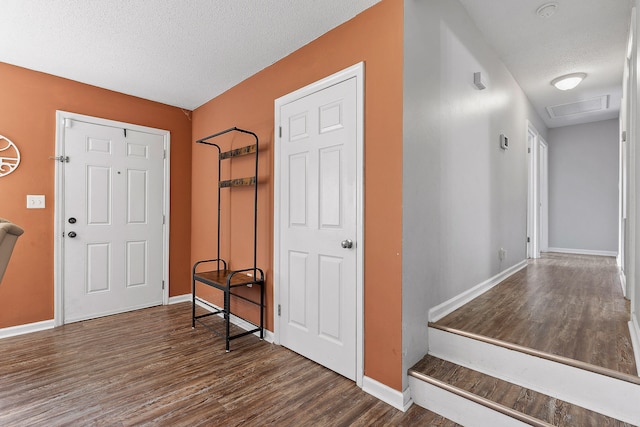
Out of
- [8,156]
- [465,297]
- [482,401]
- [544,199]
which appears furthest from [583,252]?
[8,156]

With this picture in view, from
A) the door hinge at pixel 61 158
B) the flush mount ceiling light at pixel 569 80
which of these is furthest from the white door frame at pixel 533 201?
the door hinge at pixel 61 158

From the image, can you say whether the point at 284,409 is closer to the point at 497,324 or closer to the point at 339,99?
the point at 497,324

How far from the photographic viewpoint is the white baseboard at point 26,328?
292cm

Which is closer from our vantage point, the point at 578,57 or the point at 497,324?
the point at 497,324

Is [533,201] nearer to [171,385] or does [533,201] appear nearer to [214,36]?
[214,36]

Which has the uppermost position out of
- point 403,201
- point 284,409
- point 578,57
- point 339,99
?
point 578,57

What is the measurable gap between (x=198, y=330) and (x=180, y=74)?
2589 millimetres

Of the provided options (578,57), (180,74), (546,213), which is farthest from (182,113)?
(546,213)

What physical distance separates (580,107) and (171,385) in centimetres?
630

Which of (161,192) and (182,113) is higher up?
(182,113)

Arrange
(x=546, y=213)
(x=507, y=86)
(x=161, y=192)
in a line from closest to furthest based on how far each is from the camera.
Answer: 1. (x=507, y=86)
2. (x=161, y=192)
3. (x=546, y=213)

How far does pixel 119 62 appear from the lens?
9.46ft

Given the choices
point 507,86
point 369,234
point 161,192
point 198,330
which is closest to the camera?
point 369,234

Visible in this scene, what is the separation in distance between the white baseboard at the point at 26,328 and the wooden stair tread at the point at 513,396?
3522 mm
